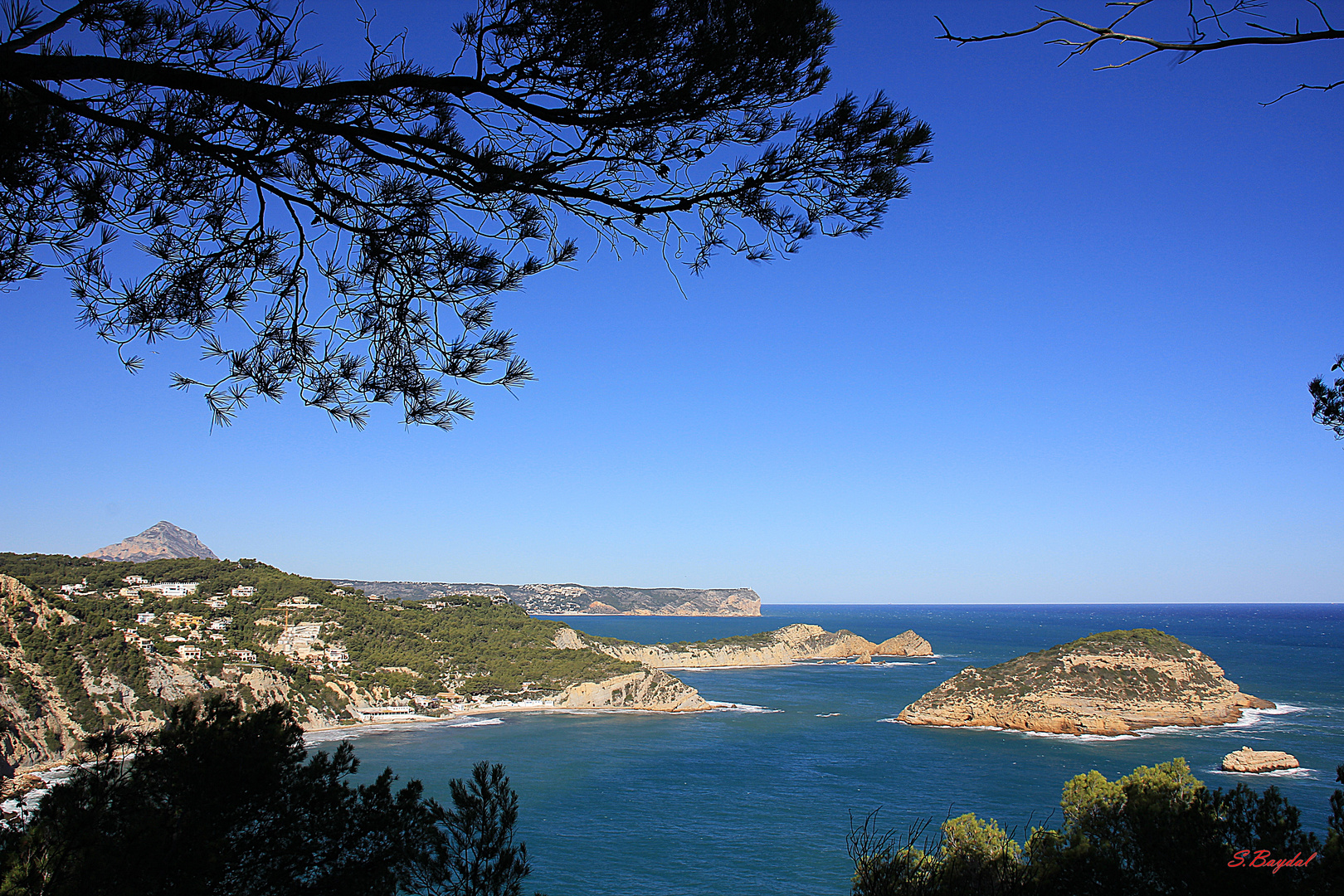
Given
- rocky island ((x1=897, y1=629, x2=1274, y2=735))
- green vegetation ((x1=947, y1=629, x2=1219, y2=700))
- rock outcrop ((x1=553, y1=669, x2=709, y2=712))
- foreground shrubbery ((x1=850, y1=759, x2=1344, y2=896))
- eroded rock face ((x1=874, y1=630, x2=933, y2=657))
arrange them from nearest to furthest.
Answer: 1. foreground shrubbery ((x1=850, y1=759, x2=1344, y2=896))
2. rocky island ((x1=897, y1=629, x2=1274, y2=735))
3. green vegetation ((x1=947, y1=629, x2=1219, y2=700))
4. rock outcrop ((x1=553, y1=669, x2=709, y2=712))
5. eroded rock face ((x1=874, y1=630, x2=933, y2=657))

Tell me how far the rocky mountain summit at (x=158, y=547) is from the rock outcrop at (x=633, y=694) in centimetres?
15856

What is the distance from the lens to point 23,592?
35938 millimetres

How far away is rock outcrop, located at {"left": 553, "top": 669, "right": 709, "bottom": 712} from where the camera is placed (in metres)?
53.7

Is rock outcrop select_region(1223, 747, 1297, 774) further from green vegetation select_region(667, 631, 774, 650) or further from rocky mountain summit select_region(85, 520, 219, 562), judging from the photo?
rocky mountain summit select_region(85, 520, 219, 562)

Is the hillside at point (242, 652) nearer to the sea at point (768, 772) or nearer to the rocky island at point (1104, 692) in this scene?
the sea at point (768, 772)

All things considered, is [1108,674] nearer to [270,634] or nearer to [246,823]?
[246,823]

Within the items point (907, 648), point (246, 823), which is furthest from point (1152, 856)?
point (907, 648)

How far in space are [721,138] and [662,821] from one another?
27.2 metres

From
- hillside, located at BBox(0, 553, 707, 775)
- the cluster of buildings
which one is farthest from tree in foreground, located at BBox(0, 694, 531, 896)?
the cluster of buildings

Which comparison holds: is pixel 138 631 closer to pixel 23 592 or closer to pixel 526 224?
pixel 23 592

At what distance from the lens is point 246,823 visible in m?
5.97

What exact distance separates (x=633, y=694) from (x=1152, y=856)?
48487 mm
